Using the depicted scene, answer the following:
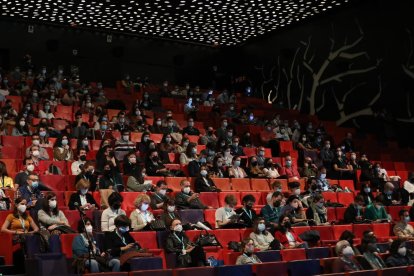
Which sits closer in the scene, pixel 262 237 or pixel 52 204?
pixel 52 204

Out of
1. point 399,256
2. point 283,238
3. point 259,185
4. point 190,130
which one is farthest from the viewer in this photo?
point 190,130

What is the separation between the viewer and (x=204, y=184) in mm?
8875

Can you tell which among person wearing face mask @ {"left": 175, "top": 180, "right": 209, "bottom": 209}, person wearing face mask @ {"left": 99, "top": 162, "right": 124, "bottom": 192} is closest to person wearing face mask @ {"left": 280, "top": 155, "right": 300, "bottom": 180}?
person wearing face mask @ {"left": 175, "top": 180, "right": 209, "bottom": 209}

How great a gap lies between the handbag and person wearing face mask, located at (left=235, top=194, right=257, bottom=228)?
3.39ft

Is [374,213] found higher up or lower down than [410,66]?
lower down

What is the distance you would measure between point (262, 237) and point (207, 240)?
31.0 inches

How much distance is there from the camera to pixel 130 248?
6.02m

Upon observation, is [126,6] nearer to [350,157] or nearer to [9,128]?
[9,128]

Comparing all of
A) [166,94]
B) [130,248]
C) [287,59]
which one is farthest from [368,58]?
[130,248]

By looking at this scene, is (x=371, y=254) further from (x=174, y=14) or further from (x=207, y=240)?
(x=174, y=14)

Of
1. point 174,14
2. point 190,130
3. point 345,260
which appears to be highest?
point 174,14

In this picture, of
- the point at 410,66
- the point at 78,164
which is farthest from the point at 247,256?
the point at 410,66

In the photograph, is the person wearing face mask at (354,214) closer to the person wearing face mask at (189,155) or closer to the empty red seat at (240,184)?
the empty red seat at (240,184)

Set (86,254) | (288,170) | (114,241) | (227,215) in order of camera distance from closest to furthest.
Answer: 1. (86,254)
2. (114,241)
3. (227,215)
4. (288,170)
